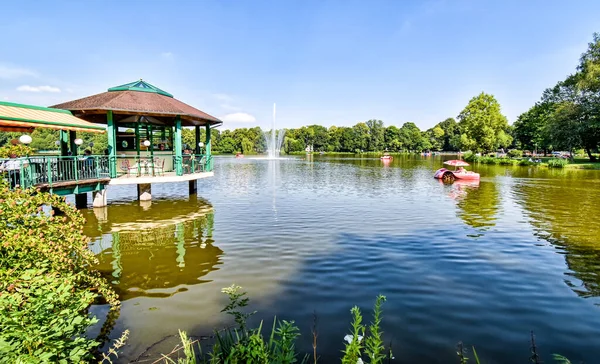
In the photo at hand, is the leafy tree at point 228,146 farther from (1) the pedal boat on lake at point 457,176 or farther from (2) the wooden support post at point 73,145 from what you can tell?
(2) the wooden support post at point 73,145

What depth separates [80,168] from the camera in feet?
49.4

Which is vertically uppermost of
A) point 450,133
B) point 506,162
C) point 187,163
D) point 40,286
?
point 450,133

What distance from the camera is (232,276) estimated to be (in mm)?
7895

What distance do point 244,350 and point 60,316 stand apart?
193 centimetres

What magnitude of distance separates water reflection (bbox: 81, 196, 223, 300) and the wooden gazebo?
3341 millimetres

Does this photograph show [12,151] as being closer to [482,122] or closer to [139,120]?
[139,120]

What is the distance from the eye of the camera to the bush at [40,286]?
10.4 ft

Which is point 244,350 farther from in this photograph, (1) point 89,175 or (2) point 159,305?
(1) point 89,175

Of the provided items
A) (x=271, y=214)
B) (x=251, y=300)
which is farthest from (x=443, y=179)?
(x=251, y=300)

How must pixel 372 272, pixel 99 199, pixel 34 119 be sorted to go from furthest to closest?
1. pixel 99 199
2. pixel 34 119
3. pixel 372 272

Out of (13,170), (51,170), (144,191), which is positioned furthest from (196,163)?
(13,170)

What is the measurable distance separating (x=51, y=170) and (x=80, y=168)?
66.7 inches

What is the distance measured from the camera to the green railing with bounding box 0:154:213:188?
12000 millimetres

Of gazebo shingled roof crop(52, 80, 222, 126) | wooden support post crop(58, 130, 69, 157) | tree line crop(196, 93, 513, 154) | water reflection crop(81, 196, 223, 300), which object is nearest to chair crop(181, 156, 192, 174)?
gazebo shingled roof crop(52, 80, 222, 126)
